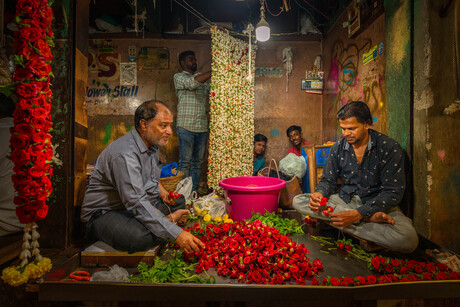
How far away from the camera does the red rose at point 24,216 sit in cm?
180

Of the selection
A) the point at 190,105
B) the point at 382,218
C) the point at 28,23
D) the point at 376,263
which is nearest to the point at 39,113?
the point at 28,23

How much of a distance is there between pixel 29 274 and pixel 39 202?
1.82 feet

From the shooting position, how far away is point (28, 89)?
5.79 feet

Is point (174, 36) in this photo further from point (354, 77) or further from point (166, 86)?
point (354, 77)

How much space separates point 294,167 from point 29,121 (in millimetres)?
3509

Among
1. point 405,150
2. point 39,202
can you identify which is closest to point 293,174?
point 405,150

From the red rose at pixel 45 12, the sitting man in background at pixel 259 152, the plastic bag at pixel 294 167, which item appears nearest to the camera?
the red rose at pixel 45 12

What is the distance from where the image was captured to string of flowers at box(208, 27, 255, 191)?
4.27 m

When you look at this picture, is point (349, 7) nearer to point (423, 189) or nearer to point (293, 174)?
point (293, 174)

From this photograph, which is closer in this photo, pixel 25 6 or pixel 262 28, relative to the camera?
pixel 25 6

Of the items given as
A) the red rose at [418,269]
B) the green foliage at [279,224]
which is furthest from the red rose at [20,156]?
the red rose at [418,269]

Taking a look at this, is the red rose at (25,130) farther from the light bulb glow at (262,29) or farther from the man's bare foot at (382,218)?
the light bulb glow at (262,29)

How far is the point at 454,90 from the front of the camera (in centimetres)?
239

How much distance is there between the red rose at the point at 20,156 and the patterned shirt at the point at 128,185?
0.56 metres
